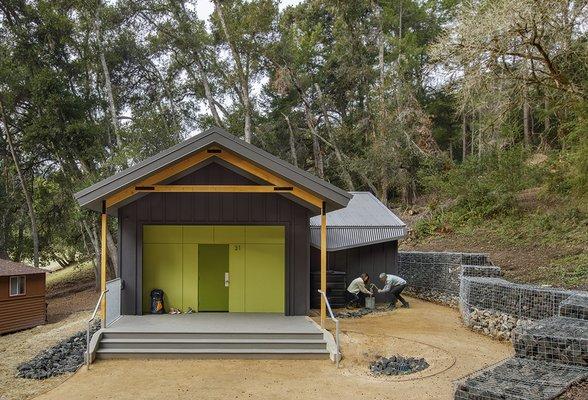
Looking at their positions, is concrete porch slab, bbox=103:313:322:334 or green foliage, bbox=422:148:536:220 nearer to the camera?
concrete porch slab, bbox=103:313:322:334

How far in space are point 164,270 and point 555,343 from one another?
8715mm

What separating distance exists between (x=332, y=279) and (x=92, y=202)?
661cm

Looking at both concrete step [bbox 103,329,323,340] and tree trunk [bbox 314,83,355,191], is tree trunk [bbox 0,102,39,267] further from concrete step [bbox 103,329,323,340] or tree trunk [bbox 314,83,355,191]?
concrete step [bbox 103,329,323,340]

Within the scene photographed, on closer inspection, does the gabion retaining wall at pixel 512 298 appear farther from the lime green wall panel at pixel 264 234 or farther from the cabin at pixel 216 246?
the lime green wall panel at pixel 264 234

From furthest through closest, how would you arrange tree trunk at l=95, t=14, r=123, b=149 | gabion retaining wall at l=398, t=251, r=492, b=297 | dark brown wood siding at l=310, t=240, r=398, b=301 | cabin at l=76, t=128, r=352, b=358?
tree trunk at l=95, t=14, r=123, b=149, dark brown wood siding at l=310, t=240, r=398, b=301, gabion retaining wall at l=398, t=251, r=492, b=297, cabin at l=76, t=128, r=352, b=358

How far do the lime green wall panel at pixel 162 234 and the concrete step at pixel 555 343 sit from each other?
814 centimetres

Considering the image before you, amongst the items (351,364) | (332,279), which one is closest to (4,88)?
(332,279)

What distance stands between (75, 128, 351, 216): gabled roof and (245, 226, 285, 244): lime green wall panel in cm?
211

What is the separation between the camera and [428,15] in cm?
3034

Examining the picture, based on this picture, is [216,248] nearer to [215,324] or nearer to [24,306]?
[215,324]

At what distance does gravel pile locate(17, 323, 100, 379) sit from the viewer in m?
7.83

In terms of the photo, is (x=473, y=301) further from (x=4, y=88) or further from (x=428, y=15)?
(x=428, y=15)

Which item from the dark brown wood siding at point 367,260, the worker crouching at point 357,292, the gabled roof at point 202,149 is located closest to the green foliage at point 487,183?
the dark brown wood siding at point 367,260

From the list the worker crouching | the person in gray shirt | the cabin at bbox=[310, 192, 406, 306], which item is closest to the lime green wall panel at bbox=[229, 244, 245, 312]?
the cabin at bbox=[310, 192, 406, 306]
